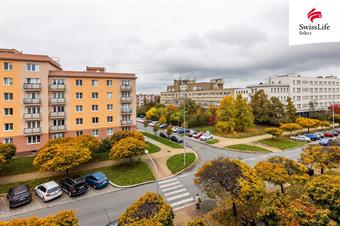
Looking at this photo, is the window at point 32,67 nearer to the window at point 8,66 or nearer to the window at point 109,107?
the window at point 8,66

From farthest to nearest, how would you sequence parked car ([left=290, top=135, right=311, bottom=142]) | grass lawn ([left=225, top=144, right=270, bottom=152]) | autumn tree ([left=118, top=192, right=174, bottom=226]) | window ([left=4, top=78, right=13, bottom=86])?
parked car ([left=290, top=135, right=311, bottom=142]) → grass lawn ([left=225, top=144, right=270, bottom=152]) → window ([left=4, top=78, right=13, bottom=86]) → autumn tree ([left=118, top=192, right=174, bottom=226])

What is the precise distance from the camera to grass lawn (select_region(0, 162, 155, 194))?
20.0 meters

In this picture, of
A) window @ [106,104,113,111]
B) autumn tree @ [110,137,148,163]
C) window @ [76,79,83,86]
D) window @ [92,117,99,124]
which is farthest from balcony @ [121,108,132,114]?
autumn tree @ [110,137,148,163]

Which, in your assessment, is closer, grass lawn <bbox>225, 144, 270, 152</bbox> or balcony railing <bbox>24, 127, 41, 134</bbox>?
balcony railing <bbox>24, 127, 41, 134</bbox>

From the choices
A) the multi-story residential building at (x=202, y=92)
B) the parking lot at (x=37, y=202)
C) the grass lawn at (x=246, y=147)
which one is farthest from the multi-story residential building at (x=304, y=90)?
the parking lot at (x=37, y=202)

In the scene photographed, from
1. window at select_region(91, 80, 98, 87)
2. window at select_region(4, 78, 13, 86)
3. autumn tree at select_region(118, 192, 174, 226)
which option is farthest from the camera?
window at select_region(91, 80, 98, 87)

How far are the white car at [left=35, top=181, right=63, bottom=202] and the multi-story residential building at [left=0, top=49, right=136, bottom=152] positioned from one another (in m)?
13.3

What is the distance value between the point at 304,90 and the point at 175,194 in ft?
214

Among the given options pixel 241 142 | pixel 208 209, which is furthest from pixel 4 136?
pixel 241 142

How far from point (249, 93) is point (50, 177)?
55894mm

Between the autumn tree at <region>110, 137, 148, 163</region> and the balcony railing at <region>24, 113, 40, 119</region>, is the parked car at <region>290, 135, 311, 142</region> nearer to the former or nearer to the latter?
the autumn tree at <region>110, 137, 148, 163</region>

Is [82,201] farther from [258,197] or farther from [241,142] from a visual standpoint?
[241,142]

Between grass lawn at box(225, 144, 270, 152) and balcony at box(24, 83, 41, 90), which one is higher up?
balcony at box(24, 83, 41, 90)

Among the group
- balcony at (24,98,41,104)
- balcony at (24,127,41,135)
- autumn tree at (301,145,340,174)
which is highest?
balcony at (24,98,41,104)
